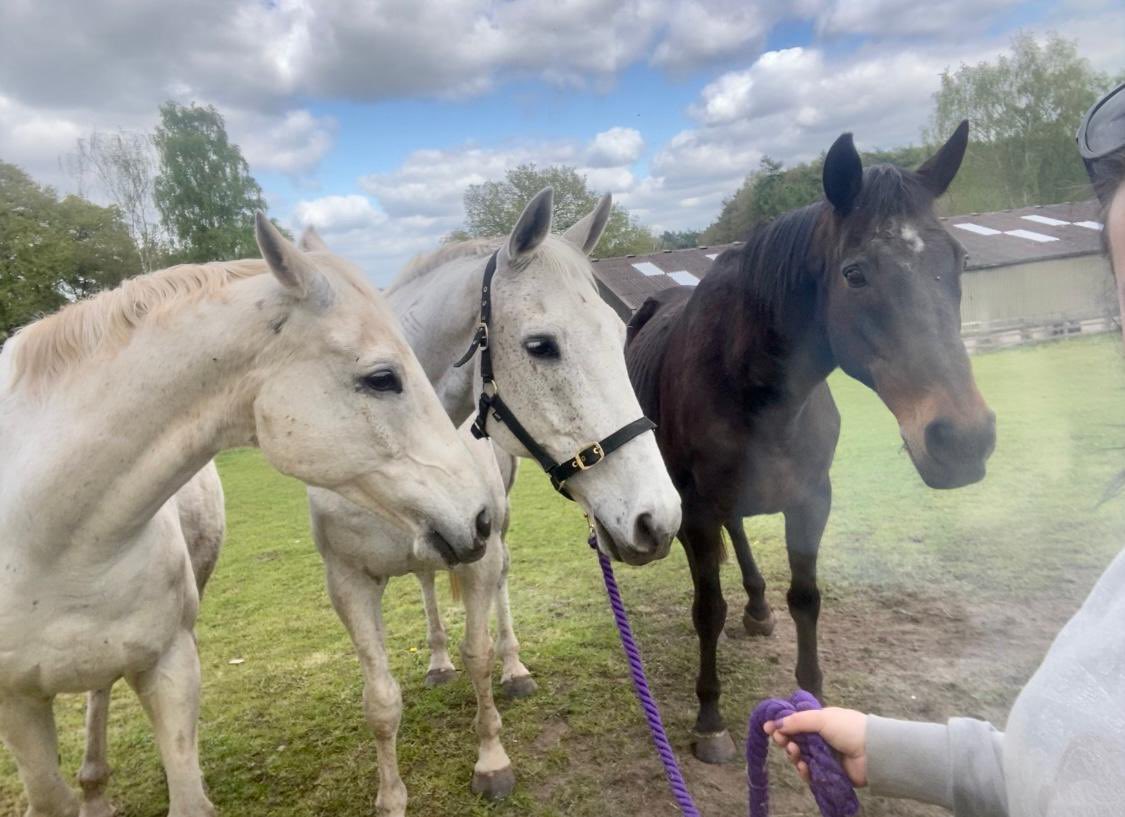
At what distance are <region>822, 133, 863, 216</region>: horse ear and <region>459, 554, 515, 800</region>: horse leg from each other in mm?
2010

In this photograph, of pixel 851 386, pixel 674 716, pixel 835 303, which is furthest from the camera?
pixel 851 386

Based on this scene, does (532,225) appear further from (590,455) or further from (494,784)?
(494,784)

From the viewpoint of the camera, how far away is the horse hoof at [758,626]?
423 cm

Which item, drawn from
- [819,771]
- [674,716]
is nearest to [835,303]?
[819,771]

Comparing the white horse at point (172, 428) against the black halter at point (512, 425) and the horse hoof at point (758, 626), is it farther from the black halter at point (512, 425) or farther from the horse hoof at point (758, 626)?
the horse hoof at point (758, 626)

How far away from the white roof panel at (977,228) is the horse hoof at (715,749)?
20206 mm

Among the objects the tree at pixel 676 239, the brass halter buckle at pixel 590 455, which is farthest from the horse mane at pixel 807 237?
the tree at pixel 676 239

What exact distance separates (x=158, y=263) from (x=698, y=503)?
2249 cm

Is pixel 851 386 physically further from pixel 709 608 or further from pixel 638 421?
pixel 638 421

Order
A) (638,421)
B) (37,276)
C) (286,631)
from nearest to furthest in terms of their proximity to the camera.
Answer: (638,421)
(286,631)
(37,276)

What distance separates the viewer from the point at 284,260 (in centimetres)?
179

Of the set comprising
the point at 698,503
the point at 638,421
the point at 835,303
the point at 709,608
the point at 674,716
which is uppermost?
the point at 835,303

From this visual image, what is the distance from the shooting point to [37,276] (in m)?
18.8

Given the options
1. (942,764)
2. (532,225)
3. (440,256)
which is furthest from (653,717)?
(440,256)
